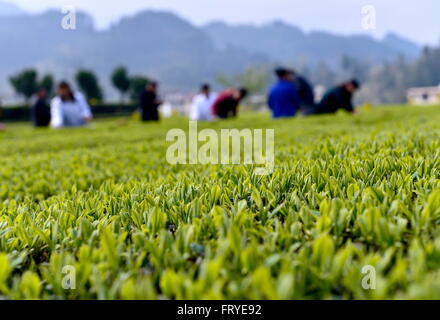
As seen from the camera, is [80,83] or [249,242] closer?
[249,242]

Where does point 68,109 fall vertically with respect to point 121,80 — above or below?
below

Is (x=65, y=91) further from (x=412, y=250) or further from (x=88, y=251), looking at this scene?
(x=412, y=250)

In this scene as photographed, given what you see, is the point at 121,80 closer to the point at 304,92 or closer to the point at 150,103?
the point at 150,103

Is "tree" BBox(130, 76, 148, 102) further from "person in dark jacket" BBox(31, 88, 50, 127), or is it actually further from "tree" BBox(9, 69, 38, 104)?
"person in dark jacket" BBox(31, 88, 50, 127)

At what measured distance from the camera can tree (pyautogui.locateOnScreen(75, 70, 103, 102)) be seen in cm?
8244

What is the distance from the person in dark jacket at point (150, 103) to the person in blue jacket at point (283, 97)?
5.08 m

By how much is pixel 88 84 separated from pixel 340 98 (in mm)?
75512

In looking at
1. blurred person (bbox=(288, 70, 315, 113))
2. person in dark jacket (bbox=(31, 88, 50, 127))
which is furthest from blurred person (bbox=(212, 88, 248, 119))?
person in dark jacket (bbox=(31, 88, 50, 127))

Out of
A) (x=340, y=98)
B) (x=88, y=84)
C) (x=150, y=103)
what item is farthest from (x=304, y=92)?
(x=88, y=84)

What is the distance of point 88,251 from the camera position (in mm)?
1839

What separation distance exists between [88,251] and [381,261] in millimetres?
1269

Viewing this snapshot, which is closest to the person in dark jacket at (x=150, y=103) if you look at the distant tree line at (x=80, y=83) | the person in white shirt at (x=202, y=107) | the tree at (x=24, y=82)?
the person in white shirt at (x=202, y=107)

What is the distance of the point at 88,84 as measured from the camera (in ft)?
270
